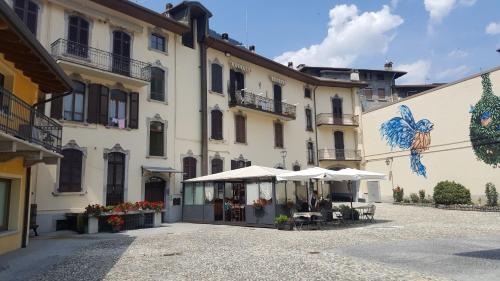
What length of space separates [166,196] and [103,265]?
11910 mm

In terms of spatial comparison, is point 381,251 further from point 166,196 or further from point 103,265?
point 166,196

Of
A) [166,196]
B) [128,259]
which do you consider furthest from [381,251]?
[166,196]

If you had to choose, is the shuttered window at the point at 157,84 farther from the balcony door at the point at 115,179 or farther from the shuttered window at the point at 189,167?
the balcony door at the point at 115,179

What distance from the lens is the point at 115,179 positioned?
1883 centimetres

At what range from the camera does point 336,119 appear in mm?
32812

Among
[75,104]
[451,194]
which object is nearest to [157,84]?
[75,104]

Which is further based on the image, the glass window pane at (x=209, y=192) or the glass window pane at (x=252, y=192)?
the glass window pane at (x=209, y=192)

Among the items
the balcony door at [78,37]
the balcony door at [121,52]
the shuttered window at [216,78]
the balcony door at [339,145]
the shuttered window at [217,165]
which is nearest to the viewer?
the balcony door at [78,37]

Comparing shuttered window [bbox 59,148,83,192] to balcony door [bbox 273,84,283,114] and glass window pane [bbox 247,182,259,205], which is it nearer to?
glass window pane [bbox 247,182,259,205]

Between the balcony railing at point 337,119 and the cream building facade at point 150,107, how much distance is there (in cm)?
315

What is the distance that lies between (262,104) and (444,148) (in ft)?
41.6

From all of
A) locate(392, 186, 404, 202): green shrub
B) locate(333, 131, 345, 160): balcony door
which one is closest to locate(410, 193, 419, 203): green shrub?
locate(392, 186, 404, 202): green shrub

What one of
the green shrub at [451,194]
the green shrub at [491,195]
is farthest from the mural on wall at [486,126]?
the green shrub at [451,194]

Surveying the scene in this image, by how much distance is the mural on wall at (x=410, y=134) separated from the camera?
28312 millimetres
